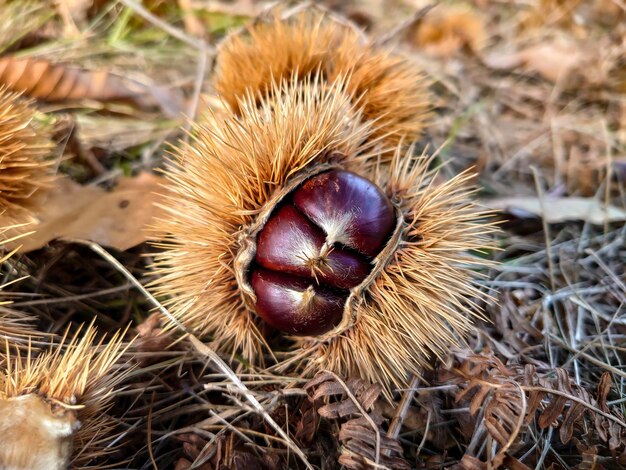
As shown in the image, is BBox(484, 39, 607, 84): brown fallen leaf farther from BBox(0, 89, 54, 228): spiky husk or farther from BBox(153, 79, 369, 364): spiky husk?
BBox(0, 89, 54, 228): spiky husk

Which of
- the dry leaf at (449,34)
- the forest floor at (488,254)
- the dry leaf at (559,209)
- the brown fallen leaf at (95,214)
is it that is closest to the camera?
the forest floor at (488,254)

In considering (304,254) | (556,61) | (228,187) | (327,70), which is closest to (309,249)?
(304,254)

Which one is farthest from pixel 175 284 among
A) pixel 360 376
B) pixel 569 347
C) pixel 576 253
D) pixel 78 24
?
pixel 78 24

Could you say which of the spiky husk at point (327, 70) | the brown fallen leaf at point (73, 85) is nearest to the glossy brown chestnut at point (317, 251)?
→ the spiky husk at point (327, 70)

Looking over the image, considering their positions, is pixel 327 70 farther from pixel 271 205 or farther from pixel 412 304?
pixel 412 304

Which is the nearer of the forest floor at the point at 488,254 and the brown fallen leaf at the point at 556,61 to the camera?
the forest floor at the point at 488,254

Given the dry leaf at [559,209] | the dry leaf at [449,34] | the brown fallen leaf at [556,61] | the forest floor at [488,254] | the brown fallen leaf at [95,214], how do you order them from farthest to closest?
the dry leaf at [449,34] < the brown fallen leaf at [556,61] < the dry leaf at [559,209] < the brown fallen leaf at [95,214] < the forest floor at [488,254]

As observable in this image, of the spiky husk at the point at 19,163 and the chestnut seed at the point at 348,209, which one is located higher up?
the spiky husk at the point at 19,163

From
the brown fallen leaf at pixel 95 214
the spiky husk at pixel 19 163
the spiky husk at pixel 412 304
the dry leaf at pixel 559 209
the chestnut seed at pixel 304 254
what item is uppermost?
the spiky husk at pixel 19 163

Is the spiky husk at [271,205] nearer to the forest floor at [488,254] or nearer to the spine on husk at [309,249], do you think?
the spine on husk at [309,249]
